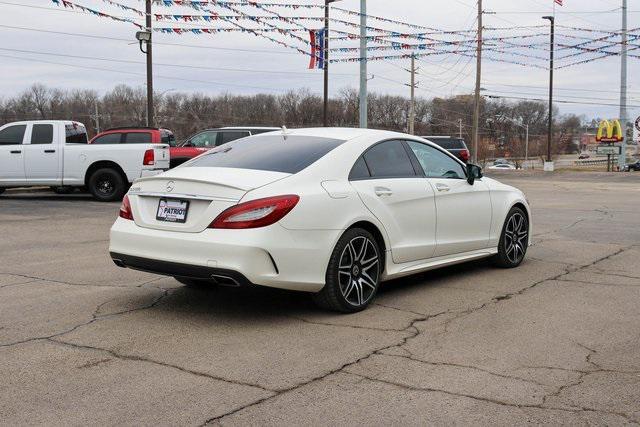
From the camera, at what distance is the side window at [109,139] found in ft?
57.5

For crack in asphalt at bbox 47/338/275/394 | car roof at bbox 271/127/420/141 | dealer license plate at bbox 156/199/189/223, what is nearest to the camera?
crack in asphalt at bbox 47/338/275/394

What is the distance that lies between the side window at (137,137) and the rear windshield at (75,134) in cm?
99

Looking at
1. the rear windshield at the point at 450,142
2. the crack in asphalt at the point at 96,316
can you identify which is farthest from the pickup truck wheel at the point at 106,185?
the rear windshield at the point at 450,142

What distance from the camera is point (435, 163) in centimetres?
714

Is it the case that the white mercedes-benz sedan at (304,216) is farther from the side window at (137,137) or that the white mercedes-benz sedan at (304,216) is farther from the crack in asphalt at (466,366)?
the side window at (137,137)

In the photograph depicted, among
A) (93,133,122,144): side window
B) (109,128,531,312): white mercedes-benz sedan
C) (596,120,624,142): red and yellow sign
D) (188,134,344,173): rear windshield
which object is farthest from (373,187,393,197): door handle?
(596,120,624,142): red and yellow sign

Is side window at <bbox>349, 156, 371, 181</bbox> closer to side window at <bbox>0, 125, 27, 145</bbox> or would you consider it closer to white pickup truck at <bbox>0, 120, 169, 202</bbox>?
white pickup truck at <bbox>0, 120, 169, 202</bbox>

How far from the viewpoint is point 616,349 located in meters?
4.90

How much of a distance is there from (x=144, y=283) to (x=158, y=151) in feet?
33.4

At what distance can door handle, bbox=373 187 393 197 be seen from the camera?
609 cm

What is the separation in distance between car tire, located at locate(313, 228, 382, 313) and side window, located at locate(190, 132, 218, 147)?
16030 mm

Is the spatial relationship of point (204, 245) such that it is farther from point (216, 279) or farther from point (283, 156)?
point (283, 156)

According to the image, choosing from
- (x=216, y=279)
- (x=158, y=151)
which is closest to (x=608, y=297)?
(x=216, y=279)

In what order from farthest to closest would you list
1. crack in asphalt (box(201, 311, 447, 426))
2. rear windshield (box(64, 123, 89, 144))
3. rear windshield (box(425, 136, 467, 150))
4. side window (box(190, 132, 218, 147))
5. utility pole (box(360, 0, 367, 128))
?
rear windshield (box(425, 136, 467, 150)), utility pole (box(360, 0, 367, 128)), side window (box(190, 132, 218, 147)), rear windshield (box(64, 123, 89, 144)), crack in asphalt (box(201, 311, 447, 426))
